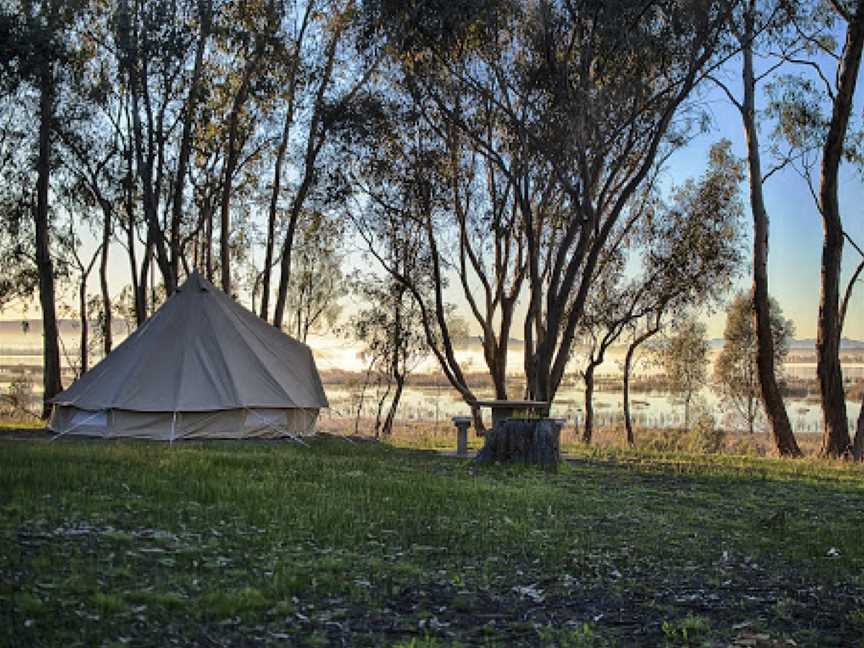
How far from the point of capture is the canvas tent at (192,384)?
1692 cm

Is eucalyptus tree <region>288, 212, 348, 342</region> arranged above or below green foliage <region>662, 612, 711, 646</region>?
above

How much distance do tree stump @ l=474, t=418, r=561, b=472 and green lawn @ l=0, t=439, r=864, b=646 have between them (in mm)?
1861

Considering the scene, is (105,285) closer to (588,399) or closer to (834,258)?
→ (588,399)

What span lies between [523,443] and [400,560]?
7.11 m

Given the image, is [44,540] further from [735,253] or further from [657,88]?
[735,253]

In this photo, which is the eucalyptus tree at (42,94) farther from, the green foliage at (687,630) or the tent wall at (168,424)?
the green foliage at (687,630)

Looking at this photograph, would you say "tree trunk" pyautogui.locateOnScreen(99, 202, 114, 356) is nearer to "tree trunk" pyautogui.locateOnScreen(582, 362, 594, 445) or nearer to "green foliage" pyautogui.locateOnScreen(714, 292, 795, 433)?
"tree trunk" pyautogui.locateOnScreen(582, 362, 594, 445)

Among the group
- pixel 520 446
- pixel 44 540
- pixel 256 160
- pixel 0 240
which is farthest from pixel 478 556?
pixel 0 240

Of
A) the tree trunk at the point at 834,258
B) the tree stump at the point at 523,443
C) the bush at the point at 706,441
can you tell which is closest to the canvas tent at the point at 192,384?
the tree stump at the point at 523,443

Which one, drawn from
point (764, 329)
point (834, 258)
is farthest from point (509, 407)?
point (834, 258)

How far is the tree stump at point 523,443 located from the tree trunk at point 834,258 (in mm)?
9616

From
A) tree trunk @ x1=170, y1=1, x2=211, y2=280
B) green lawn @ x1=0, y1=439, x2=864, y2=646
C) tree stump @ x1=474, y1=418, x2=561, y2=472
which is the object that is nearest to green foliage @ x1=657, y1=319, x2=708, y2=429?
tree trunk @ x1=170, y1=1, x2=211, y2=280

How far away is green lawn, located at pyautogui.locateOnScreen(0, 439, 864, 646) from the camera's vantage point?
531cm

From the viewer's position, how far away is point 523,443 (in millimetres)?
13859
